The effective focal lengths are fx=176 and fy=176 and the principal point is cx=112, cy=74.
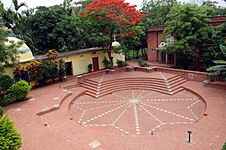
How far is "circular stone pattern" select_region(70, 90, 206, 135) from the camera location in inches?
400

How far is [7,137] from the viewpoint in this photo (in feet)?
19.5

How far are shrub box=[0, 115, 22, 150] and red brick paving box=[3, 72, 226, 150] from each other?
134cm

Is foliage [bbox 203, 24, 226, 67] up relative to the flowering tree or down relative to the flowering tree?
down

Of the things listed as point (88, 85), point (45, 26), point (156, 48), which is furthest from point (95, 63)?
point (156, 48)

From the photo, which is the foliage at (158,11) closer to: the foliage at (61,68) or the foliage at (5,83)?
the foliage at (61,68)

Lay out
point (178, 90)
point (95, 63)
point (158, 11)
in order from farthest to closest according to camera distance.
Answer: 1. point (158, 11)
2. point (95, 63)
3. point (178, 90)

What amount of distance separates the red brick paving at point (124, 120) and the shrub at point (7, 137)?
52.6 inches

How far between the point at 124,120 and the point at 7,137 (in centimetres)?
643

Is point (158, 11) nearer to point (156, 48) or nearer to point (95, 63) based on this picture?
point (156, 48)

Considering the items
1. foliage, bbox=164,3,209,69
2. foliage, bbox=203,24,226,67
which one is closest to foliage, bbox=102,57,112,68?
foliage, bbox=164,3,209,69

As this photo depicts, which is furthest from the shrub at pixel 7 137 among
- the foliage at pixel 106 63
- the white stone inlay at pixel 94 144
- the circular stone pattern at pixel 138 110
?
the foliage at pixel 106 63

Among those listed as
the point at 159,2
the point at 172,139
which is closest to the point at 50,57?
the point at 172,139

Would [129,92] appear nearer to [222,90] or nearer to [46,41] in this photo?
[222,90]

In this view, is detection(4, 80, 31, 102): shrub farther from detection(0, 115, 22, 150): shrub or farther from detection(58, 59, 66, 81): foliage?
detection(0, 115, 22, 150): shrub
